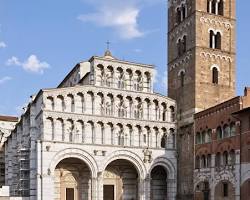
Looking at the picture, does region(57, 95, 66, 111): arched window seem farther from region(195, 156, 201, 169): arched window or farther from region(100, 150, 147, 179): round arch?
region(195, 156, 201, 169): arched window

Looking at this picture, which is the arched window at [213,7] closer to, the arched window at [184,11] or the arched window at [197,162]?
the arched window at [184,11]

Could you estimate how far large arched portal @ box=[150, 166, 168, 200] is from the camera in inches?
1626

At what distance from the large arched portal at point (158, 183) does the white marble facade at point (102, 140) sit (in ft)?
0.30

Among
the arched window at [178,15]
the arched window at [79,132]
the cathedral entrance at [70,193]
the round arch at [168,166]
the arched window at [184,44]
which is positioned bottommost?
the cathedral entrance at [70,193]

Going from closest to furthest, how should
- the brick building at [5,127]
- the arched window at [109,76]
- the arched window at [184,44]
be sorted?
1. the arched window at [109,76]
2. the arched window at [184,44]
3. the brick building at [5,127]

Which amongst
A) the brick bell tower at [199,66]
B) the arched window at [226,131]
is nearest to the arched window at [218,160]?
the arched window at [226,131]

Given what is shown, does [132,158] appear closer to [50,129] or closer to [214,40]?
[50,129]

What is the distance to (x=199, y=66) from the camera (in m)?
39.3

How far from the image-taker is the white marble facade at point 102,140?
120 ft

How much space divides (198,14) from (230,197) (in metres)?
16.6

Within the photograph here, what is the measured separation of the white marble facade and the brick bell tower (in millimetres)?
1514

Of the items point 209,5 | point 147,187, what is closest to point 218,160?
point 147,187

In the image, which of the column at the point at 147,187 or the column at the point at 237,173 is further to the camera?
the column at the point at 147,187

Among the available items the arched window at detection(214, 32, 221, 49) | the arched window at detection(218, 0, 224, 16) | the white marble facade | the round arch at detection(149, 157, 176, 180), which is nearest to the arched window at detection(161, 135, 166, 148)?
the white marble facade
